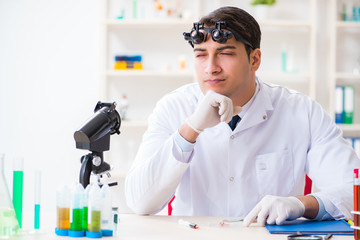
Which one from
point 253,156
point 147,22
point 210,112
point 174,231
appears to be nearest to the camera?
point 174,231

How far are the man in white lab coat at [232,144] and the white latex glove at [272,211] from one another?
0.17 meters

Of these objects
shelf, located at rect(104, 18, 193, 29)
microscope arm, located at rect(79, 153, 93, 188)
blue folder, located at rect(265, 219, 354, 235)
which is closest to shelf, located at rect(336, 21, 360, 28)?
shelf, located at rect(104, 18, 193, 29)

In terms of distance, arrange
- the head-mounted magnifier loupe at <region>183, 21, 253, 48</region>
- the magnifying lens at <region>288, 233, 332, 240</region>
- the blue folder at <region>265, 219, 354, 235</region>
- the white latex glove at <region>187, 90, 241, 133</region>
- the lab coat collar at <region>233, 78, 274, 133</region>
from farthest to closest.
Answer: the lab coat collar at <region>233, 78, 274, 133</region>, the head-mounted magnifier loupe at <region>183, 21, 253, 48</region>, the white latex glove at <region>187, 90, 241, 133</region>, the blue folder at <region>265, 219, 354, 235</region>, the magnifying lens at <region>288, 233, 332, 240</region>

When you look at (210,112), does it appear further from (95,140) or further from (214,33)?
(95,140)

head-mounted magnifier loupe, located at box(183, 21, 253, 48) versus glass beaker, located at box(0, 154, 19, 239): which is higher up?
head-mounted magnifier loupe, located at box(183, 21, 253, 48)

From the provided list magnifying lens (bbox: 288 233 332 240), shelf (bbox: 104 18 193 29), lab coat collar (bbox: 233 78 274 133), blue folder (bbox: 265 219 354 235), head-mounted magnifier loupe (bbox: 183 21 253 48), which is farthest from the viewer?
shelf (bbox: 104 18 193 29)

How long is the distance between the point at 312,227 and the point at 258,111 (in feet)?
1.99

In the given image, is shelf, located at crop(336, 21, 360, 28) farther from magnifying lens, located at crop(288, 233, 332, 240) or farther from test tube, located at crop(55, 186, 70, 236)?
test tube, located at crop(55, 186, 70, 236)

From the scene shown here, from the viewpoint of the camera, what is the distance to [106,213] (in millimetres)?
1489

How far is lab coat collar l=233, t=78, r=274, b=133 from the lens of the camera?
6.96 ft

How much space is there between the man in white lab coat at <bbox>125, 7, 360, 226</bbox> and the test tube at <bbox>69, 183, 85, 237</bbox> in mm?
455

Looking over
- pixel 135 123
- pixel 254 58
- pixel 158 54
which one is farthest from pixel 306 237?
pixel 158 54

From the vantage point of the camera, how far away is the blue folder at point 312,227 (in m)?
1.60

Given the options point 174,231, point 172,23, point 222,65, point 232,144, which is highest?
point 172,23
